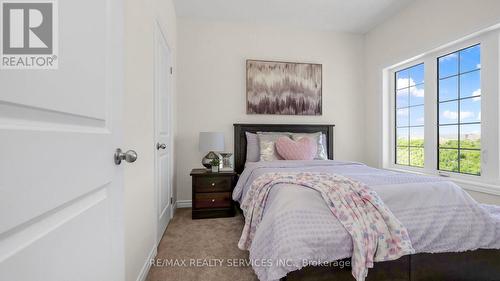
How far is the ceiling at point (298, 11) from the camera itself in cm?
289

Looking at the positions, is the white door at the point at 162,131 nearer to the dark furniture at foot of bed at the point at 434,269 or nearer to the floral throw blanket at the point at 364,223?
the floral throw blanket at the point at 364,223

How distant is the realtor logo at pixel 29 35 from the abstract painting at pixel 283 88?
9.54 feet

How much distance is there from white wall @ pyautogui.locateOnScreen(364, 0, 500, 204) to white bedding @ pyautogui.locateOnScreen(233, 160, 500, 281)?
1086 millimetres

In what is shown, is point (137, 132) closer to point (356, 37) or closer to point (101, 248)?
point (101, 248)

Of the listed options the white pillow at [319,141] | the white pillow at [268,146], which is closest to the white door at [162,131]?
the white pillow at [268,146]

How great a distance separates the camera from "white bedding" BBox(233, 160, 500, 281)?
3.87 feet

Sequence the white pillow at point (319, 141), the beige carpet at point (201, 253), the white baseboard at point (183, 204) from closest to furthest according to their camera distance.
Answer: the beige carpet at point (201, 253), the white pillow at point (319, 141), the white baseboard at point (183, 204)

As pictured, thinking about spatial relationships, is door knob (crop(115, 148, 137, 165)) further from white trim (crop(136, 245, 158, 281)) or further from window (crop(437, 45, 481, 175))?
window (crop(437, 45, 481, 175))

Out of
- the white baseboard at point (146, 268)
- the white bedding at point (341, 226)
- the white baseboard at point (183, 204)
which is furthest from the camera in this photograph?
the white baseboard at point (183, 204)

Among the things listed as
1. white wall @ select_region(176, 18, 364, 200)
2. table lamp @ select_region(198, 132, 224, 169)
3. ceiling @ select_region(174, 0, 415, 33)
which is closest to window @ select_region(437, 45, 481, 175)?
ceiling @ select_region(174, 0, 415, 33)

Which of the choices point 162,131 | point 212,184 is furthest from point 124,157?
point 212,184

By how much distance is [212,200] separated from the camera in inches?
109

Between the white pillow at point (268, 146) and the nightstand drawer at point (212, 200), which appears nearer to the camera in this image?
the nightstand drawer at point (212, 200)

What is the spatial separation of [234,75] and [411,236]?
2786mm
